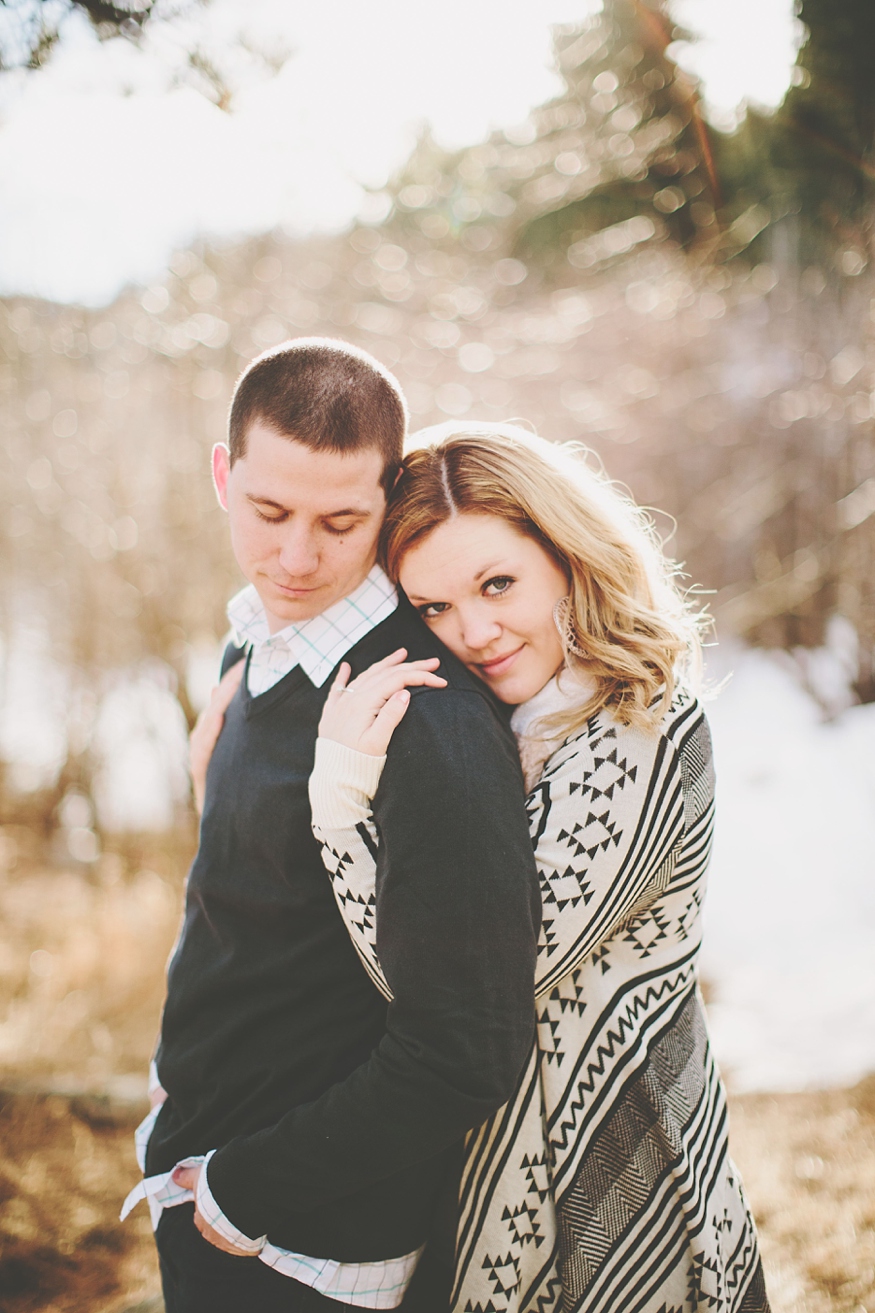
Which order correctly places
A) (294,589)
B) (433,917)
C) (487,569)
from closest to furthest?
(433,917) → (294,589) → (487,569)

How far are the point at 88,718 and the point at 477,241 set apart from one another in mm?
5564

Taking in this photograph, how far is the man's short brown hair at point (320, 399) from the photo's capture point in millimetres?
1536

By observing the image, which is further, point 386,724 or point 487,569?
point 487,569

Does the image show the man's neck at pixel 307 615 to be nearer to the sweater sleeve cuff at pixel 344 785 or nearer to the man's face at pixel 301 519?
the man's face at pixel 301 519

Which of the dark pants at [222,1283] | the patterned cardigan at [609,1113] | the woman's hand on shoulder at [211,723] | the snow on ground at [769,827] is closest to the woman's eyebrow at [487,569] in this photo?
the patterned cardigan at [609,1113]

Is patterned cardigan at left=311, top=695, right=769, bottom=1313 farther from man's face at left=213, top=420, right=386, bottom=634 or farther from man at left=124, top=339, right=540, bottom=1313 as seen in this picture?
man's face at left=213, top=420, right=386, bottom=634

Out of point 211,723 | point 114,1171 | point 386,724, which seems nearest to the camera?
point 386,724

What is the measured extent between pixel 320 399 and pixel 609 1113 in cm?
142

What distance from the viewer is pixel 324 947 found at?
1.51m

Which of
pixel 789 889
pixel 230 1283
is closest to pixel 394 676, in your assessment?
pixel 230 1283

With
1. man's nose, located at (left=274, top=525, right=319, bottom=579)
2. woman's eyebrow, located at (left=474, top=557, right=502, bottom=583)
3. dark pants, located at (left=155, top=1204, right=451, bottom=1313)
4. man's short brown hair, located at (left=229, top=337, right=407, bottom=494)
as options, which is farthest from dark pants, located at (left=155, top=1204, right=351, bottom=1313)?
man's short brown hair, located at (left=229, top=337, right=407, bottom=494)

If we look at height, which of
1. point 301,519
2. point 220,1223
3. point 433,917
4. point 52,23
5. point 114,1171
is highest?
point 52,23

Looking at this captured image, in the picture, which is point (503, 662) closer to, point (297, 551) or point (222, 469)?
point (297, 551)

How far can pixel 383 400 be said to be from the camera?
1.62 meters
